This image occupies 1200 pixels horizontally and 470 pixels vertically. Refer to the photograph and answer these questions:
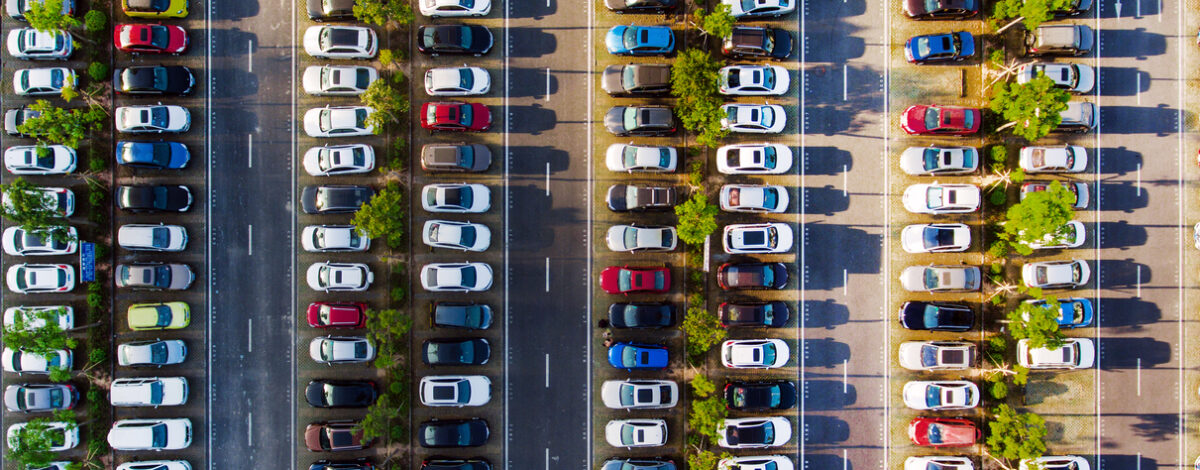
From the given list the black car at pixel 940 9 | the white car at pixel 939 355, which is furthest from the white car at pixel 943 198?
the black car at pixel 940 9

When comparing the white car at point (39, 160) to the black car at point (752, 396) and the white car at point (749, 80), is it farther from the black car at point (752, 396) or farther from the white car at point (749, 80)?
the black car at point (752, 396)

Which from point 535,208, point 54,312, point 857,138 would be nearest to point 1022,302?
point 857,138

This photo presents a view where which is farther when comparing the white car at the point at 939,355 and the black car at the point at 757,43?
the black car at the point at 757,43

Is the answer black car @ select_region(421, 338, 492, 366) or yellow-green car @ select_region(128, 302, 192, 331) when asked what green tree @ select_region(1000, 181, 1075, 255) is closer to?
black car @ select_region(421, 338, 492, 366)

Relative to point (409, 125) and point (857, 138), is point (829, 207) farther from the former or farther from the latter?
point (409, 125)

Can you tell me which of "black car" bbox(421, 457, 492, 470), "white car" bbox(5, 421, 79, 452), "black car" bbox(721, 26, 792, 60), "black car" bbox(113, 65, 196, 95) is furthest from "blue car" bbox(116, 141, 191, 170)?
"black car" bbox(721, 26, 792, 60)
